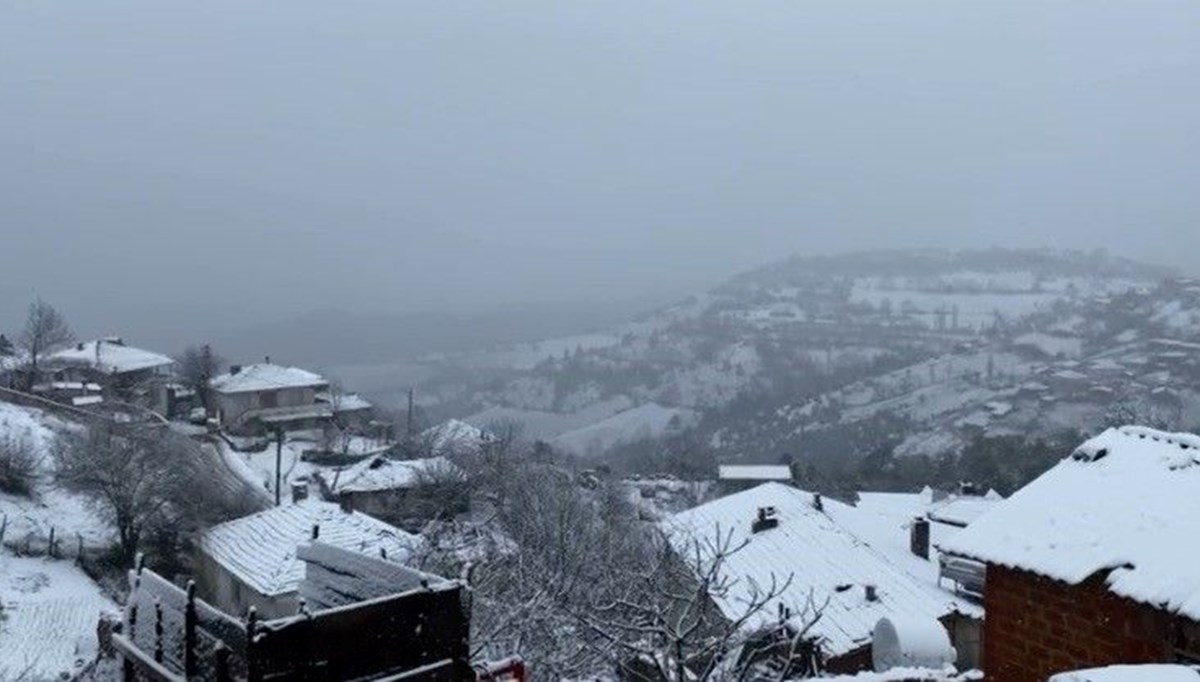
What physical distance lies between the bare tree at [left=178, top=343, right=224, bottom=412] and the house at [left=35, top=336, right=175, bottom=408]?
121cm

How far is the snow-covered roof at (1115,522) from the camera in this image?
336 inches

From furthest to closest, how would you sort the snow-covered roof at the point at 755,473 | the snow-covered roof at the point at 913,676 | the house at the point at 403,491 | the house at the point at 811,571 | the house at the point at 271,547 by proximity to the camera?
1. the snow-covered roof at the point at 755,473
2. the house at the point at 403,491
3. the house at the point at 271,547
4. the house at the point at 811,571
5. the snow-covered roof at the point at 913,676

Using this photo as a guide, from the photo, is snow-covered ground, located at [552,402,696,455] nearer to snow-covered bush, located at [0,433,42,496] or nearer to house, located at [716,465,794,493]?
house, located at [716,465,794,493]

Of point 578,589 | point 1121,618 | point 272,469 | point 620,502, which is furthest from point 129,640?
point 272,469

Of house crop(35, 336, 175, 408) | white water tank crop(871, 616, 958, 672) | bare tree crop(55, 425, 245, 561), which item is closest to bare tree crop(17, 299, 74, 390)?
house crop(35, 336, 175, 408)

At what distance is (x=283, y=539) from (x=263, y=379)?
28299 millimetres

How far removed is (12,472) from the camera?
104 ft

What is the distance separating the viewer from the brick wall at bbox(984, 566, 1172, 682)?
8.63 metres

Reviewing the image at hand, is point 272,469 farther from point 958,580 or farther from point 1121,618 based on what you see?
point 1121,618

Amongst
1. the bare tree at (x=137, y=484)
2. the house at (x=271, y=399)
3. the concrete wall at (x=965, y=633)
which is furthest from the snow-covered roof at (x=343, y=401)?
the concrete wall at (x=965, y=633)

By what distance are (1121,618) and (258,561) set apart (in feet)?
73.0

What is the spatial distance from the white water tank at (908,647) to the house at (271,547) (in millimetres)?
14537

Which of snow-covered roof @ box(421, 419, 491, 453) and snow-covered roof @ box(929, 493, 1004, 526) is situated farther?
snow-covered roof @ box(421, 419, 491, 453)

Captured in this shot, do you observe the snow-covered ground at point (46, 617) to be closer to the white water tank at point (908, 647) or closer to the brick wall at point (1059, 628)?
the white water tank at point (908, 647)
